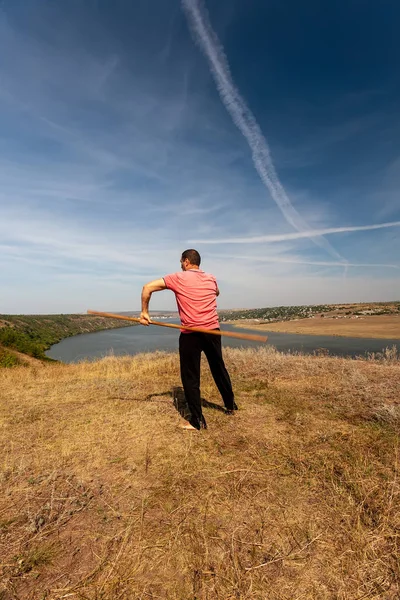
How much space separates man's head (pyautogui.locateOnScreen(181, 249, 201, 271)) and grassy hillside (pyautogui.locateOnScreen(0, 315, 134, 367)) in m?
13.0

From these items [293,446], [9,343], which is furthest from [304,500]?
[9,343]

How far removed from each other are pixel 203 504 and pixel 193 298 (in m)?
2.49

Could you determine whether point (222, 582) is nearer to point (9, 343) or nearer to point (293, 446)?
point (293, 446)

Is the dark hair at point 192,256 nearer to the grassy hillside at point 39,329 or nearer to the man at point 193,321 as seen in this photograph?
the man at point 193,321

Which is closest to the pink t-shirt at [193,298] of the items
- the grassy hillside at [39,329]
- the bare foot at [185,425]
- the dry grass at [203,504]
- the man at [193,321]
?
the man at [193,321]

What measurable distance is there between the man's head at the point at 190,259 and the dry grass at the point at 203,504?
8.13 ft

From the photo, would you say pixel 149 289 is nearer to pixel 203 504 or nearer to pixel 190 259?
pixel 190 259

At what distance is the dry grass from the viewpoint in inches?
63.7

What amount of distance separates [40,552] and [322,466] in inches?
102

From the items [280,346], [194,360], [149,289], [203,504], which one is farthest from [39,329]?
[203,504]

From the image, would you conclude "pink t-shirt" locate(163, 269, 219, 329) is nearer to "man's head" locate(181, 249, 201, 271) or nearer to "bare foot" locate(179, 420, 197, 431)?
"man's head" locate(181, 249, 201, 271)

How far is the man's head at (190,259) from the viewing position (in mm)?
4344

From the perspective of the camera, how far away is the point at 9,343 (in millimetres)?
21594

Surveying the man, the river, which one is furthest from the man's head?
the river
